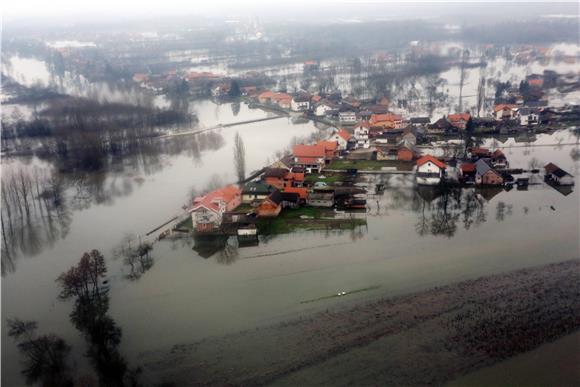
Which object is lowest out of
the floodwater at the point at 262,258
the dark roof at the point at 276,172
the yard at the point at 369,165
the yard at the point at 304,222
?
the floodwater at the point at 262,258

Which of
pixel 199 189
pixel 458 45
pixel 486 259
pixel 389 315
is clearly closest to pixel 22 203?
pixel 199 189

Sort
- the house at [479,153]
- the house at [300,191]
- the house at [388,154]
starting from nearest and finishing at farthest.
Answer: the house at [300,191], the house at [479,153], the house at [388,154]

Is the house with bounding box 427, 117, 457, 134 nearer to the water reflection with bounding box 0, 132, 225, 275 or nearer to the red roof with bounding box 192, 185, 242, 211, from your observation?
the water reflection with bounding box 0, 132, 225, 275

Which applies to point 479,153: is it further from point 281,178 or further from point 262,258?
point 262,258

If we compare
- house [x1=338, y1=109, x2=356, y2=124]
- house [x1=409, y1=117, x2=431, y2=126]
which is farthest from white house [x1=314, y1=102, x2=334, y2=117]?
house [x1=409, y1=117, x2=431, y2=126]

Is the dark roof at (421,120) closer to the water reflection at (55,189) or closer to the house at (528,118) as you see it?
the house at (528,118)

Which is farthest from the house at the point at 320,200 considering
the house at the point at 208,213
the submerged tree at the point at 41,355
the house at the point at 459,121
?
the house at the point at 459,121
